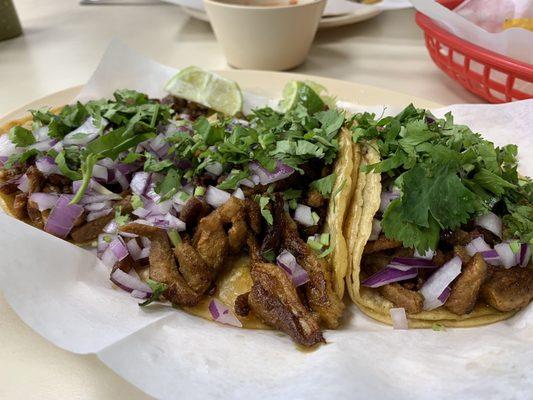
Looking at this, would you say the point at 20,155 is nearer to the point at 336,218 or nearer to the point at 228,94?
the point at 228,94

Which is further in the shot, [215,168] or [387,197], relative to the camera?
[215,168]

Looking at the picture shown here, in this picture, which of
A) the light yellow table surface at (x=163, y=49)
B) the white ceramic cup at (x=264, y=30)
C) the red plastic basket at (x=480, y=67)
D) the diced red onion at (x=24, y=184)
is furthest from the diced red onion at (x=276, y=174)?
the light yellow table surface at (x=163, y=49)

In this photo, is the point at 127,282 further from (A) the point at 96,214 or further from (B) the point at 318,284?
(B) the point at 318,284

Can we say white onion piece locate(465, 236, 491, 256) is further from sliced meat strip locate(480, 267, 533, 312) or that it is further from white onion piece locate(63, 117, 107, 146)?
white onion piece locate(63, 117, 107, 146)

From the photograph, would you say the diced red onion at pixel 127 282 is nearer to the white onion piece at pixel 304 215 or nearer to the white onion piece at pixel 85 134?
the white onion piece at pixel 304 215

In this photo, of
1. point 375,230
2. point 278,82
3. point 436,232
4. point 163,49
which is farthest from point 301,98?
point 163,49

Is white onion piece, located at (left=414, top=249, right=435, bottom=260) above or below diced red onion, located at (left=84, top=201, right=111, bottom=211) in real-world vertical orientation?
below

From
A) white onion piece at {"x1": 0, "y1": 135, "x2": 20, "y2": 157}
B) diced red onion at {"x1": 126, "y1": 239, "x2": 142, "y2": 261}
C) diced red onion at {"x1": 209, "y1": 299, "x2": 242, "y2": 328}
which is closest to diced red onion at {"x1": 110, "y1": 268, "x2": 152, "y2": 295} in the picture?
diced red onion at {"x1": 126, "y1": 239, "x2": 142, "y2": 261}
